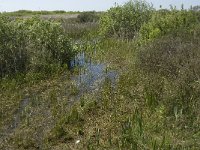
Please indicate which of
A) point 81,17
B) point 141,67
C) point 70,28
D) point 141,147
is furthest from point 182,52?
point 81,17

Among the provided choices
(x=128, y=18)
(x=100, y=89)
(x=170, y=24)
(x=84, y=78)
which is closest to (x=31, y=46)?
(x=84, y=78)

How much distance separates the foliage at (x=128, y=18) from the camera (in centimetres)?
2314

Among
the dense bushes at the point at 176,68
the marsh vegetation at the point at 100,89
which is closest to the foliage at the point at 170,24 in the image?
the marsh vegetation at the point at 100,89

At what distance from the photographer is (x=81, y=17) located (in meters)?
39.4

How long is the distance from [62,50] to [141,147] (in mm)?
9018

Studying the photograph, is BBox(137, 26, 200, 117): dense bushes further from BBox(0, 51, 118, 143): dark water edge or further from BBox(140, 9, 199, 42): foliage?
BBox(0, 51, 118, 143): dark water edge

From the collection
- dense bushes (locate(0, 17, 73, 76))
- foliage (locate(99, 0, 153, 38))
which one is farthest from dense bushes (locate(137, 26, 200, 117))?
foliage (locate(99, 0, 153, 38))

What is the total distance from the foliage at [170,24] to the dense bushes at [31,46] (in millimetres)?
3590

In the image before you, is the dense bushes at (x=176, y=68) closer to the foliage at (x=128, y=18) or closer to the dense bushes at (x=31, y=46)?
the dense bushes at (x=31, y=46)

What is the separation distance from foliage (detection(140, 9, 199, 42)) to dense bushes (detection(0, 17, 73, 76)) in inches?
141

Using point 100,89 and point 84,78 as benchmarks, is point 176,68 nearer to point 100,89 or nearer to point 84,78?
point 100,89

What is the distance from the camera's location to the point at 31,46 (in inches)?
619

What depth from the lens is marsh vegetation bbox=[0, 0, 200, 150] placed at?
8.98 meters

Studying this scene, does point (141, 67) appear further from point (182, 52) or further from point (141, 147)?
point (141, 147)
